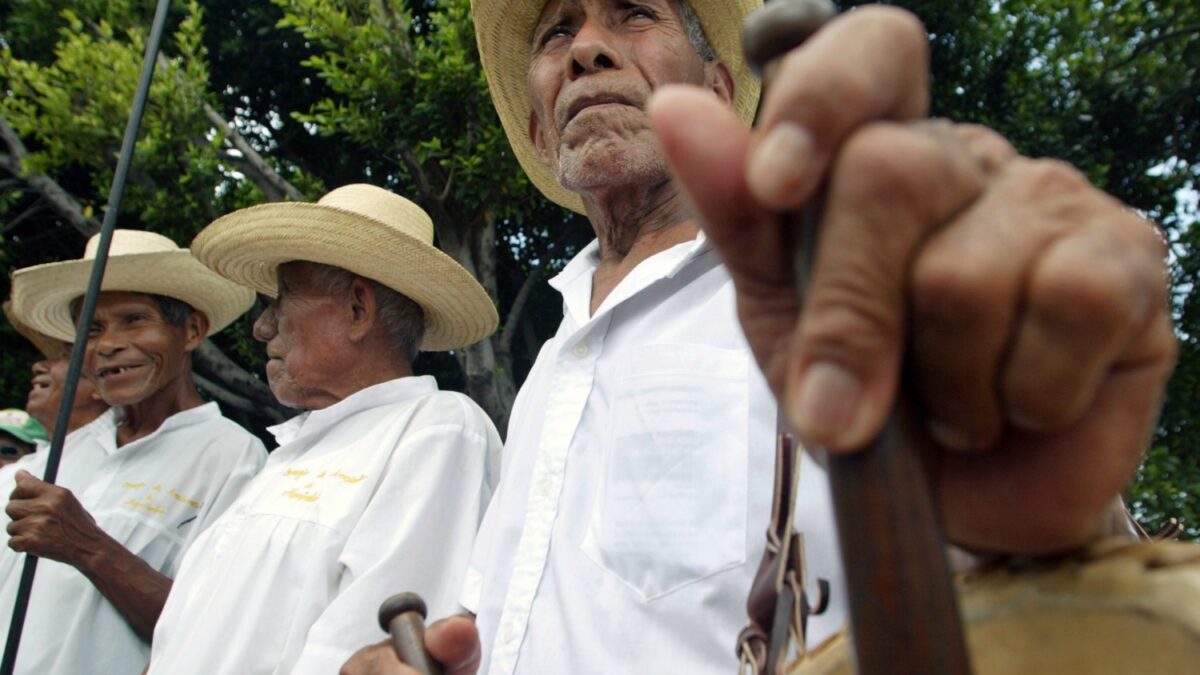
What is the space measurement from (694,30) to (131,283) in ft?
7.42

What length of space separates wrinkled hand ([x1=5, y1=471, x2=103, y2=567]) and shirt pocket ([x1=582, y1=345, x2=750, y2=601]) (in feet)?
6.04

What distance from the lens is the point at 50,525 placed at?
2.68m

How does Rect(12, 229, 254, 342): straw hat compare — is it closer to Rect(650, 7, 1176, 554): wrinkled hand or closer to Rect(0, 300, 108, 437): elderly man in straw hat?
Rect(0, 300, 108, 437): elderly man in straw hat

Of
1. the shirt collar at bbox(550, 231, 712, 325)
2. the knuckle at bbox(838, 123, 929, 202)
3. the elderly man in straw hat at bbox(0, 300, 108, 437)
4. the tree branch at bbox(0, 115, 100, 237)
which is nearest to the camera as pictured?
the knuckle at bbox(838, 123, 929, 202)

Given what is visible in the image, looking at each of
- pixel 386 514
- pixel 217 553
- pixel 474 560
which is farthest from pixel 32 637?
pixel 474 560

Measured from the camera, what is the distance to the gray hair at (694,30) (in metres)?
2.07

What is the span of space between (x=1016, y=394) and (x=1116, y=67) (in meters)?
6.50

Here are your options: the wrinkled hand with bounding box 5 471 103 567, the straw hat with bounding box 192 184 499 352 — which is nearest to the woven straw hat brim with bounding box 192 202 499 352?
the straw hat with bounding box 192 184 499 352

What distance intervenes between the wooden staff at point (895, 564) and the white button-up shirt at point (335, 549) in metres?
1.45

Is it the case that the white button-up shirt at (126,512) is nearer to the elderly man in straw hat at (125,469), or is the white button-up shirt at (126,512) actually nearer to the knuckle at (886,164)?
the elderly man in straw hat at (125,469)

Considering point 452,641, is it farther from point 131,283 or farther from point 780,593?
point 131,283

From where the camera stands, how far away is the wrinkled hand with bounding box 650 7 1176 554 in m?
0.49

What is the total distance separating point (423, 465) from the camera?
7.02ft

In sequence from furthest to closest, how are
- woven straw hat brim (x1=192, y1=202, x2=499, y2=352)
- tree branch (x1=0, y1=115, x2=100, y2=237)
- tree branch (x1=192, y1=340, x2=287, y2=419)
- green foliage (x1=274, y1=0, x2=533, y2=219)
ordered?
tree branch (x1=0, y1=115, x2=100, y2=237) < tree branch (x1=192, y1=340, x2=287, y2=419) < green foliage (x1=274, y1=0, x2=533, y2=219) < woven straw hat brim (x1=192, y1=202, x2=499, y2=352)
